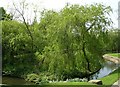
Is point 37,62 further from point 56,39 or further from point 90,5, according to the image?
point 90,5

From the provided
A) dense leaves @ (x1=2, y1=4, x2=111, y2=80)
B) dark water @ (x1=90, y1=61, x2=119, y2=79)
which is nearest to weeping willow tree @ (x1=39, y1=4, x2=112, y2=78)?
dense leaves @ (x1=2, y1=4, x2=111, y2=80)

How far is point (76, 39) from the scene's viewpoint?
62.5ft

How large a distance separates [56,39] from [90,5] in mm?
3588

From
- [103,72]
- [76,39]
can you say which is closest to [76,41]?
[76,39]

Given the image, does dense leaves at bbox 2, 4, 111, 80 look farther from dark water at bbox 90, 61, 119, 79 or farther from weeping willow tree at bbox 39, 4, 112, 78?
dark water at bbox 90, 61, 119, 79

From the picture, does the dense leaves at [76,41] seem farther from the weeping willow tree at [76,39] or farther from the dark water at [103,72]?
the dark water at [103,72]

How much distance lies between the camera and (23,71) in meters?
22.6

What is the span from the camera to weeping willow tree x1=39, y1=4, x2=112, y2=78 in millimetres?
18688

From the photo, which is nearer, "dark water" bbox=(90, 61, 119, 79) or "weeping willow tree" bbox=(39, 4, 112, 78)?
"weeping willow tree" bbox=(39, 4, 112, 78)

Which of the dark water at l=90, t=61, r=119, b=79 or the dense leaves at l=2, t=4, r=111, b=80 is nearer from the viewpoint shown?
the dense leaves at l=2, t=4, r=111, b=80

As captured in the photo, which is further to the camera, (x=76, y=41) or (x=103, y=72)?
(x=103, y=72)

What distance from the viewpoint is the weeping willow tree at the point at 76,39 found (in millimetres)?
18688

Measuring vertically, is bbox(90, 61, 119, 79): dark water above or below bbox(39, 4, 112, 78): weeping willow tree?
below

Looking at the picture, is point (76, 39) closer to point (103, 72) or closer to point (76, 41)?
point (76, 41)
